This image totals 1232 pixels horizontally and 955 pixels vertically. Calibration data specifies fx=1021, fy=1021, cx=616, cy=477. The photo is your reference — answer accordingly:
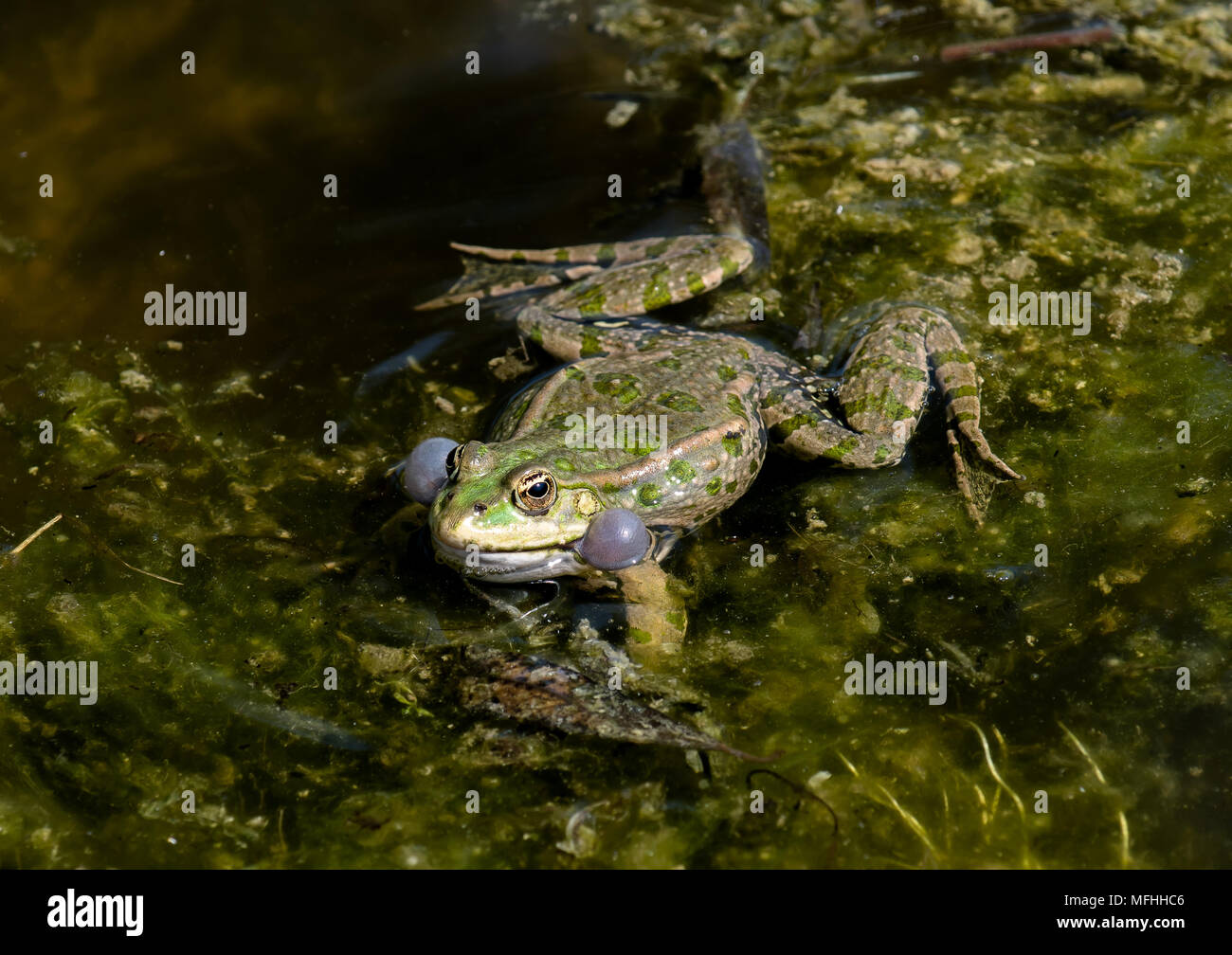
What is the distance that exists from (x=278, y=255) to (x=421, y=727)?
336 cm

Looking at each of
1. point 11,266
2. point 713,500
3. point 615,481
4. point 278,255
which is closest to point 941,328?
point 713,500

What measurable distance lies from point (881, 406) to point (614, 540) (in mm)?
1568

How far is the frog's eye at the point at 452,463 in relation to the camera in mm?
4547

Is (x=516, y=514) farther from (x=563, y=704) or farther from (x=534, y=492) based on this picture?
(x=563, y=704)

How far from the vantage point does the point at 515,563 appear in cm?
461

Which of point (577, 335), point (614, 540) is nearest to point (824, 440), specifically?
point (614, 540)
